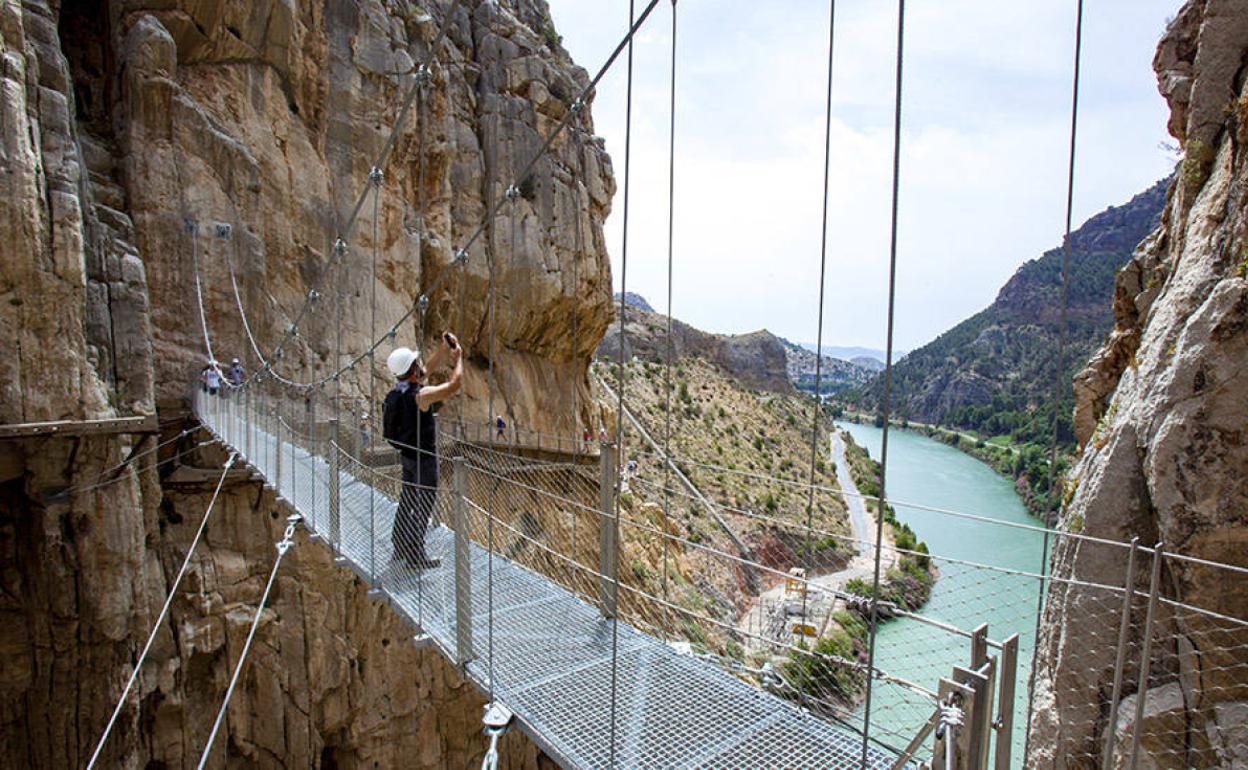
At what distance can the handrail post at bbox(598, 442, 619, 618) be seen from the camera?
93.3 inches

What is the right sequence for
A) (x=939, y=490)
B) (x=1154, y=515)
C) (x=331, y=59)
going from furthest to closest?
1. (x=939, y=490)
2. (x=331, y=59)
3. (x=1154, y=515)

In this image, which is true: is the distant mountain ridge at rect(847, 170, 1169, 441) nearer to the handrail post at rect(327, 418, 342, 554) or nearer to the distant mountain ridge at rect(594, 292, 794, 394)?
the distant mountain ridge at rect(594, 292, 794, 394)

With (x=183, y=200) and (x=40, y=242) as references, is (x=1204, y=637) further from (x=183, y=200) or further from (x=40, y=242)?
(x=183, y=200)

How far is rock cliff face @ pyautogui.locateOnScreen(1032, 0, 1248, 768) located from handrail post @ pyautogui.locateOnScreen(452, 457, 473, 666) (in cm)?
199

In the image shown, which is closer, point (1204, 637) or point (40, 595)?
point (1204, 637)

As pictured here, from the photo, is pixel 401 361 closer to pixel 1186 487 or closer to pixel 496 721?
pixel 496 721

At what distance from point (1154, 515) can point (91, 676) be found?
744cm

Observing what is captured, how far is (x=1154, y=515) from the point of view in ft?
7.69

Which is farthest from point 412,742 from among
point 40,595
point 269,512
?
point 40,595

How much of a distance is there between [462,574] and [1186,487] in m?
2.41

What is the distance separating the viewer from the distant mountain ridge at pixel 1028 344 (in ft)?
64.6

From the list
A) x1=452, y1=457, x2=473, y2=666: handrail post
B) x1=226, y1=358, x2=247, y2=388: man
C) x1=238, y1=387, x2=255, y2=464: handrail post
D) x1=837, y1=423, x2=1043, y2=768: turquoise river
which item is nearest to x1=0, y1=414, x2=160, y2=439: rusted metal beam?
x1=226, y1=358, x2=247, y2=388: man

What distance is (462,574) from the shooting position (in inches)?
88.1

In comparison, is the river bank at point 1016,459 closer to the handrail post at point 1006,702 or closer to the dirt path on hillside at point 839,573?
the handrail post at point 1006,702
